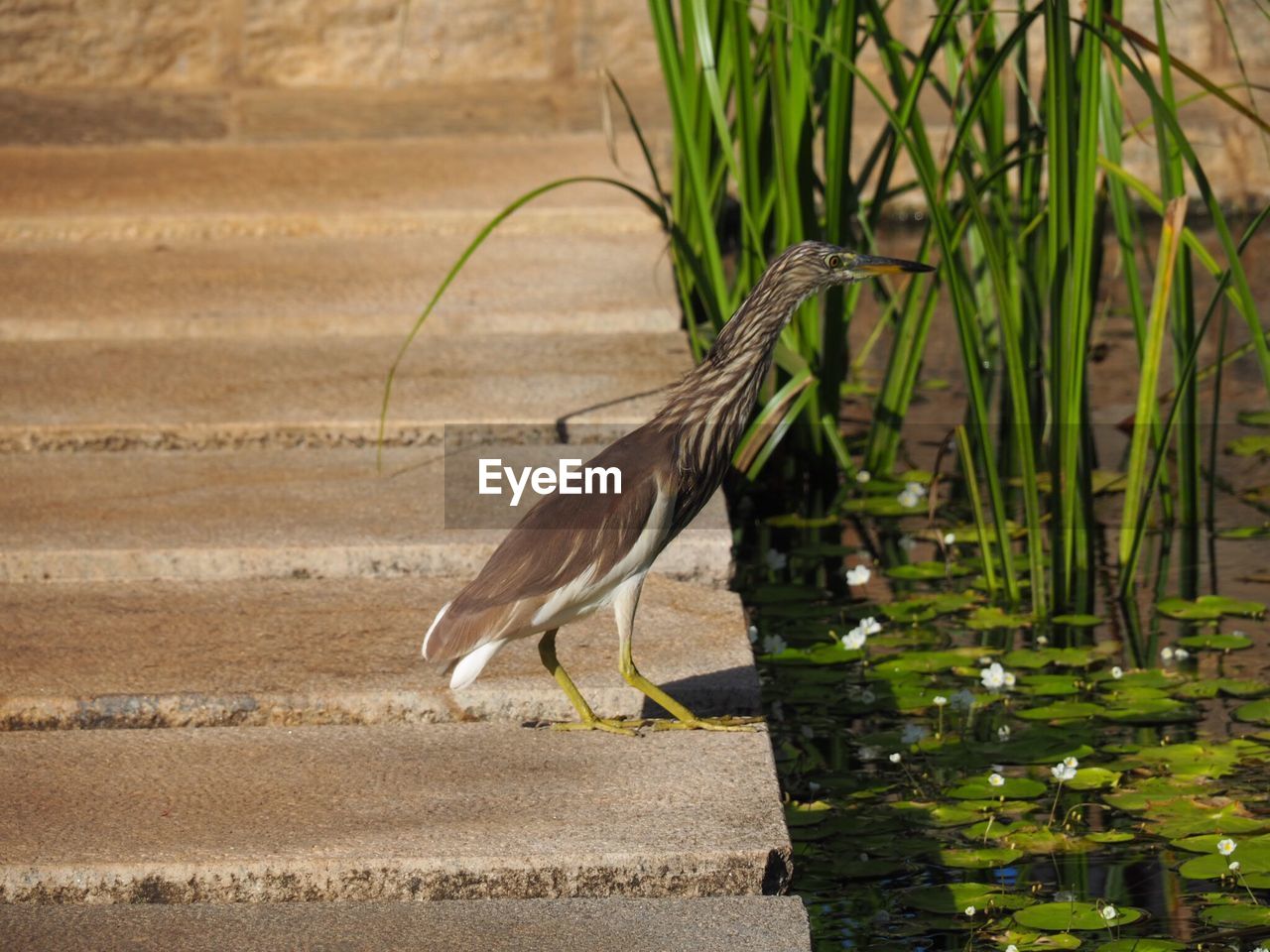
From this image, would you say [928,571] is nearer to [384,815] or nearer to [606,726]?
[606,726]

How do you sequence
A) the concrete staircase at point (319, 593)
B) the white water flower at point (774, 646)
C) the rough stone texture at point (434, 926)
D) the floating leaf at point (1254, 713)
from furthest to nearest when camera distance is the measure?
the white water flower at point (774, 646) → the floating leaf at point (1254, 713) → the concrete staircase at point (319, 593) → the rough stone texture at point (434, 926)

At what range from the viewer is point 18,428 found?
12.7 ft

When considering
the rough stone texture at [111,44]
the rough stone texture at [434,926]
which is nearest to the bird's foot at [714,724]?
the rough stone texture at [434,926]

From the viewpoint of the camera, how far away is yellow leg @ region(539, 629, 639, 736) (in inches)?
99.4

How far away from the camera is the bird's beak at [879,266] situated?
2564 mm

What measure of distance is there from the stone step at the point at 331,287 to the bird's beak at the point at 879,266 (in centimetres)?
179

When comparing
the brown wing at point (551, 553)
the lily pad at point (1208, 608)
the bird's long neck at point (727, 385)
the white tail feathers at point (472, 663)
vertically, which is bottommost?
the lily pad at point (1208, 608)

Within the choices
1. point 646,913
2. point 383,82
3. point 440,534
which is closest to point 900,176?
point 383,82

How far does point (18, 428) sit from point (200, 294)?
3.00 feet

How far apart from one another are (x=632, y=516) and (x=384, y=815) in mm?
518

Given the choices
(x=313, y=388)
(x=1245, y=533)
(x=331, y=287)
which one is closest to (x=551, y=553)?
(x=313, y=388)

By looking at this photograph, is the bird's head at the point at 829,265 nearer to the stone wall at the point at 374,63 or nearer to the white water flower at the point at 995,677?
the white water flower at the point at 995,677

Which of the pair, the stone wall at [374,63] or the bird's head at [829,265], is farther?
the stone wall at [374,63]

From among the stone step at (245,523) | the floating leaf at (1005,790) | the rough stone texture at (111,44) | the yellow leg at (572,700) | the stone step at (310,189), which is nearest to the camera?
the yellow leg at (572,700)
